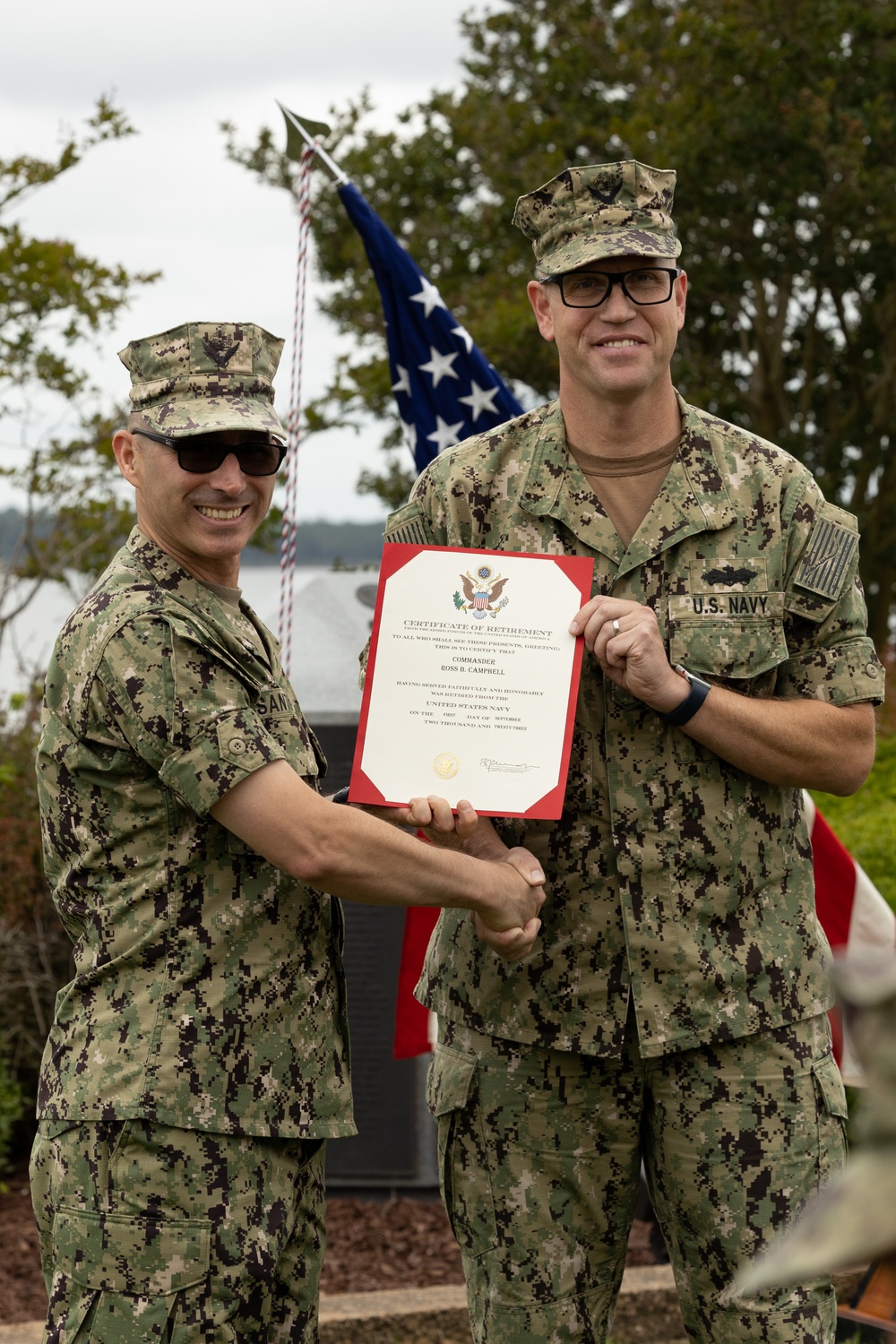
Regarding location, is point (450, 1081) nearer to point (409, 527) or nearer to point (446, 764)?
point (446, 764)

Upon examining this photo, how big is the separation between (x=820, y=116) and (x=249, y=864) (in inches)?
570

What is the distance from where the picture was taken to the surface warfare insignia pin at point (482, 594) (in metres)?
2.88

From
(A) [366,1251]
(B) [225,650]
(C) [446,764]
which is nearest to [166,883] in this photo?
(B) [225,650]

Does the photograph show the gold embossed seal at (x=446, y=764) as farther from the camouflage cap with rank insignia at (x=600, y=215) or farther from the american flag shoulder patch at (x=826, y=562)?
the camouflage cap with rank insignia at (x=600, y=215)

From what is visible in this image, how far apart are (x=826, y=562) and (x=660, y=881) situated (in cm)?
70

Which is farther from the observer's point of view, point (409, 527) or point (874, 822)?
point (874, 822)

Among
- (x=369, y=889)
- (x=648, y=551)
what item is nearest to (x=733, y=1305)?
(x=369, y=889)

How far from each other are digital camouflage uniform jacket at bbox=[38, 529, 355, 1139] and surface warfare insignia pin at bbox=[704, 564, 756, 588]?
894mm

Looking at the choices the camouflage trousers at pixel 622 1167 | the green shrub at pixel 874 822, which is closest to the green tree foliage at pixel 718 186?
the green shrub at pixel 874 822

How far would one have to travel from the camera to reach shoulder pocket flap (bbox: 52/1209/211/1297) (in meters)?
2.54

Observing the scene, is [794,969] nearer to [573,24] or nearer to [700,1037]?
[700,1037]

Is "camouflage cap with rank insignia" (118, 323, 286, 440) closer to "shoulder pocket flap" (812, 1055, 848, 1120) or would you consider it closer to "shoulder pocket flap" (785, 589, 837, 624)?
"shoulder pocket flap" (785, 589, 837, 624)

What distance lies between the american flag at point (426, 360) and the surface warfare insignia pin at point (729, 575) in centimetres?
233

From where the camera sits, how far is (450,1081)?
306 cm
